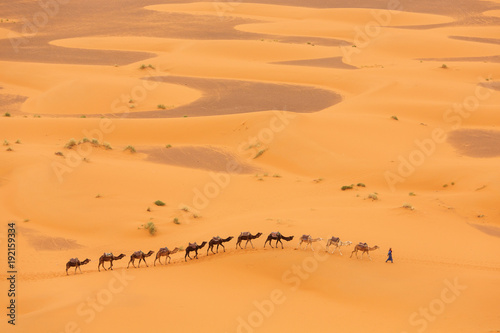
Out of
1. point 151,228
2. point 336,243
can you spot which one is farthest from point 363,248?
point 151,228

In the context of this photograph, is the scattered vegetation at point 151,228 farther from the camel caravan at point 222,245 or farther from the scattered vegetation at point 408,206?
the scattered vegetation at point 408,206

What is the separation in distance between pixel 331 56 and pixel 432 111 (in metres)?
21.0

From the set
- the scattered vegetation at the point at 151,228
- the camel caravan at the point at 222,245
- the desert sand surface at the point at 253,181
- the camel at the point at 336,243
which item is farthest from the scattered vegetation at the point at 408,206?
the scattered vegetation at the point at 151,228

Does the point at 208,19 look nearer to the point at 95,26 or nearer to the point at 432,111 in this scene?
the point at 95,26

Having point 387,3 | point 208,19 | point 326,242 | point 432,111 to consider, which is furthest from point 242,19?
point 326,242

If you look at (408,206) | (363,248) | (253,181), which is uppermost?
(253,181)

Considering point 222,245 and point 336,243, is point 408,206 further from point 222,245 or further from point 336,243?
point 222,245

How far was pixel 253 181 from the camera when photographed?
995 inches

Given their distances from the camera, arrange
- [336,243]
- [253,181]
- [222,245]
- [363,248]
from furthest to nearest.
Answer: [253,181]
[222,245]
[336,243]
[363,248]

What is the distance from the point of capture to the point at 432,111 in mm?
34750

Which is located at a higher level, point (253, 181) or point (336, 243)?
point (253, 181)

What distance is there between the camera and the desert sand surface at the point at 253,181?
47.2ft

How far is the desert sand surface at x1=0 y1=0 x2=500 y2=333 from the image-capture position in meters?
14.4

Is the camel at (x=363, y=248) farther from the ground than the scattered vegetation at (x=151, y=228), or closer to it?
closer to it
